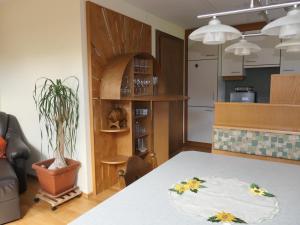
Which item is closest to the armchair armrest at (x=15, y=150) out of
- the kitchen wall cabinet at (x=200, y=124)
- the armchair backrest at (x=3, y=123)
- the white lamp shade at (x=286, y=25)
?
the armchair backrest at (x=3, y=123)

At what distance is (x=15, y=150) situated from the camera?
8.91 ft

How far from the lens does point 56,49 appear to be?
2.76m

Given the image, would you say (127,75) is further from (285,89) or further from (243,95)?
(243,95)

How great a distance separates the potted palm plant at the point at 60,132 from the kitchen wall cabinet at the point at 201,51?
2750mm

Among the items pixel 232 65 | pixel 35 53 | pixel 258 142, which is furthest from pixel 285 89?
pixel 35 53

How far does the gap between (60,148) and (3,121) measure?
112cm

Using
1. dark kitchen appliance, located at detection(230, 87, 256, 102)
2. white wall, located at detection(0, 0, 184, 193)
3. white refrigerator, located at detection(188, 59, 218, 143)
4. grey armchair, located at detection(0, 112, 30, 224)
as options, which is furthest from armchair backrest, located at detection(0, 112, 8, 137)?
dark kitchen appliance, located at detection(230, 87, 256, 102)

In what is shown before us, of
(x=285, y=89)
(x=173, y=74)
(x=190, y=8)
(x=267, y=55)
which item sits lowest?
(x=285, y=89)

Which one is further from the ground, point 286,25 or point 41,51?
point 41,51

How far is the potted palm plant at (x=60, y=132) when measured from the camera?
8.34 ft

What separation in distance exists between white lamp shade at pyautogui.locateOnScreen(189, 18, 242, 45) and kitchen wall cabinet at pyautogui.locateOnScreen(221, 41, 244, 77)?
122 inches

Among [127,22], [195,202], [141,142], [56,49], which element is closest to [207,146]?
[141,142]

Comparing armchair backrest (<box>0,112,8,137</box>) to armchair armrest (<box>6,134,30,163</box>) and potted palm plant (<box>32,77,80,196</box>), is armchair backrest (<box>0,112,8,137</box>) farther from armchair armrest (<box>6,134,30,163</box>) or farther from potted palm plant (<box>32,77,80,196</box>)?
potted palm plant (<box>32,77,80,196</box>)

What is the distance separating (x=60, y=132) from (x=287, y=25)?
7.60 feet
